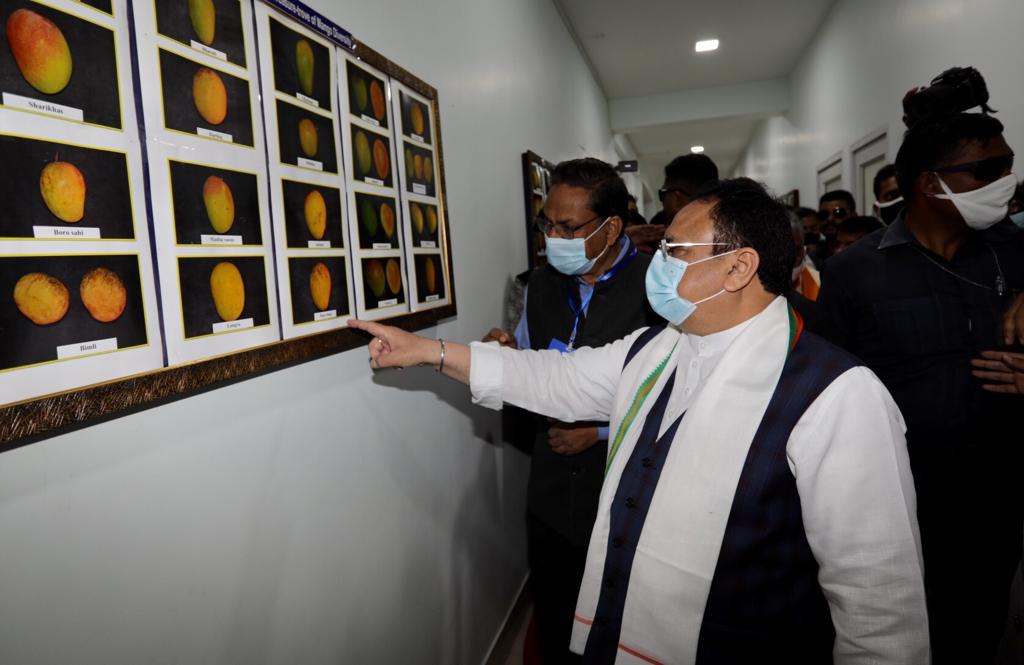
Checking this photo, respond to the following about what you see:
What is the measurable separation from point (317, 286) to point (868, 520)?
1.11 metres

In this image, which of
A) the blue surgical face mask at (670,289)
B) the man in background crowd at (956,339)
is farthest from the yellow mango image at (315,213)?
the man in background crowd at (956,339)

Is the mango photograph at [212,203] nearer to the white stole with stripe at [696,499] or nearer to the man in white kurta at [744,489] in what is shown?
the man in white kurta at [744,489]

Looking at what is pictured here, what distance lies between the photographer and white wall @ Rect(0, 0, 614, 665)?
0.76 m

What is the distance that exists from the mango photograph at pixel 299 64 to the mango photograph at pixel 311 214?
182 millimetres

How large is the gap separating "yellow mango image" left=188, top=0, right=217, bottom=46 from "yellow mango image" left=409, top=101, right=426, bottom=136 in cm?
70

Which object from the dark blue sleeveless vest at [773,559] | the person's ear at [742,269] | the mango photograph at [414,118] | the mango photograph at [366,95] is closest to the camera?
the dark blue sleeveless vest at [773,559]

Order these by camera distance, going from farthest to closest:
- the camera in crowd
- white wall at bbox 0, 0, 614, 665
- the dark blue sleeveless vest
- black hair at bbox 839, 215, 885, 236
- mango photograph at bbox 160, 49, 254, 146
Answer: black hair at bbox 839, 215, 885, 236, the camera in crowd, the dark blue sleeveless vest, mango photograph at bbox 160, 49, 254, 146, white wall at bbox 0, 0, 614, 665

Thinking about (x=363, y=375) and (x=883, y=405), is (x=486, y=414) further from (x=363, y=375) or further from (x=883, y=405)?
(x=883, y=405)

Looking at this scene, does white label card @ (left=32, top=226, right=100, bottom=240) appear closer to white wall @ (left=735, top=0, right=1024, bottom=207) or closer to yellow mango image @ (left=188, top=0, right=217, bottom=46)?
yellow mango image @ (left=188, top=0, right=217, bottom=46)

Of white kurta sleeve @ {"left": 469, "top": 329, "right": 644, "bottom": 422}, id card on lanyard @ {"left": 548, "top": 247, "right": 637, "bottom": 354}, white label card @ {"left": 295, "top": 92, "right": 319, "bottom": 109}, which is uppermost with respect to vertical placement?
white label card @ {"left": 295, "top": 92, "right": 319, "bottom": 109}

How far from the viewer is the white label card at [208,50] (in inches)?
35.8

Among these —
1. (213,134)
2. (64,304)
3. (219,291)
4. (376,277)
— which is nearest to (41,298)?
(64,304)

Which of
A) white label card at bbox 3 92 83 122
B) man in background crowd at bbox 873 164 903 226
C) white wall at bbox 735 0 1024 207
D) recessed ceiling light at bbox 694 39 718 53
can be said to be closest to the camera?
white label card at bbox 3 92 83 122

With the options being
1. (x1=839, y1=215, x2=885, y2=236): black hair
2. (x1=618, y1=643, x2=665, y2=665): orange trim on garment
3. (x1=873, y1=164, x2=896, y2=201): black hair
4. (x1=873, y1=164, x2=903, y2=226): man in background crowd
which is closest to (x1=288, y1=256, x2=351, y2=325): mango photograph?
(x1=618, y1=643, x2=665, y2=665): orange trim on garment
